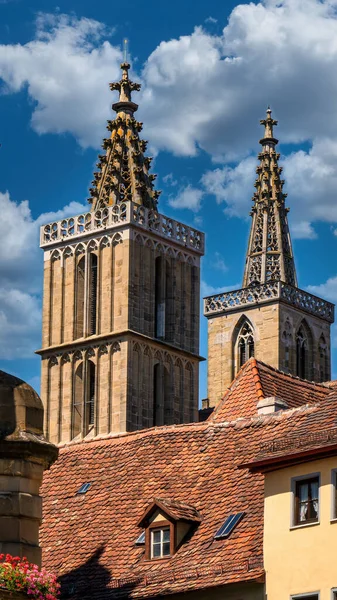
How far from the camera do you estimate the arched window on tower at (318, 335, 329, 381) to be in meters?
101

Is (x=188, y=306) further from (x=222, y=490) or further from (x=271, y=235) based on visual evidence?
(x=222, y=490)

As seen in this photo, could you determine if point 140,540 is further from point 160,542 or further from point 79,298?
point 79,298

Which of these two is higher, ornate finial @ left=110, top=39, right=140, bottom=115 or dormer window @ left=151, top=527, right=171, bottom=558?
ornate finial @ left=110, top=39, right=140, bottom=115

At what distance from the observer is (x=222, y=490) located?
32.1 metres

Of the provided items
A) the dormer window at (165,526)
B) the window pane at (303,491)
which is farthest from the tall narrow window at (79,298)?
the window pane at (303,491)

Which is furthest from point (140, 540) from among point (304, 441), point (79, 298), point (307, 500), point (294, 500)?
point (79, 298)

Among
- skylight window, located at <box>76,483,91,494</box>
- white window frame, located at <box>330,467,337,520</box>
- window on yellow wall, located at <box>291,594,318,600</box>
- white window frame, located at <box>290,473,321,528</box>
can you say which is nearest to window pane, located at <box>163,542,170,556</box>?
white window frame, located at <box>290,473,321,528</box>

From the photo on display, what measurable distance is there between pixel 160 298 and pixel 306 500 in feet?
185

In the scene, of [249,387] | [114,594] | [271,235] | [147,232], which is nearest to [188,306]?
[147,232]

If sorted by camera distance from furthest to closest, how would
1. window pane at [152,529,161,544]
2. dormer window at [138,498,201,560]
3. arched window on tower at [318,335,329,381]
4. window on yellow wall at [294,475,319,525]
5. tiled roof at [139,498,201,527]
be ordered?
arched window on tower at [318,335,329,381] → window pane at [152,529,161,544] → tiled roof at [139,498,201,527] → dormer window at [138,498,201,560] → window on yellow wall at [294,475,319,525]

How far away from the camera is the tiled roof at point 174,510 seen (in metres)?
31.2

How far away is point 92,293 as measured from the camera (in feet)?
278

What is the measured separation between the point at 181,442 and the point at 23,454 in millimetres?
7519

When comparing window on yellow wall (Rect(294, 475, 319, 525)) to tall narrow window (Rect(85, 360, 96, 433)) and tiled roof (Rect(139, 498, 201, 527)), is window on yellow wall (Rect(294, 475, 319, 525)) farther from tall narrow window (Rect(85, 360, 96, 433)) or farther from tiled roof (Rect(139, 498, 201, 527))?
tall narrow window (Rect(85, 360, 96, 433))
